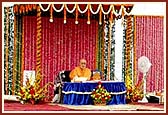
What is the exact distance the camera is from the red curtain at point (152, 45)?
39.9ft

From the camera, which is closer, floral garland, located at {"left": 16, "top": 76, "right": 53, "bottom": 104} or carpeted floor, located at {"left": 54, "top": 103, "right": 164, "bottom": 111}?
carpeted floor, located at {"left": 54, "top": 103, "right": 164, "bottom": 111}

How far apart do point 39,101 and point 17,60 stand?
52.2 inches

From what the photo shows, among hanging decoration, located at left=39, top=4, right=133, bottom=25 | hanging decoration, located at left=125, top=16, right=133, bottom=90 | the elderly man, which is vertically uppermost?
hanging decoration, located at left=39, top=4, right=133, bottom=25

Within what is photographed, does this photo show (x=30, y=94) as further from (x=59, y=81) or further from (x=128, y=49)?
(x=128, y=49)

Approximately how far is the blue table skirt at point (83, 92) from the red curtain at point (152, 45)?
210cm

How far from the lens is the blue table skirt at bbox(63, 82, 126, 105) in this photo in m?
10.0

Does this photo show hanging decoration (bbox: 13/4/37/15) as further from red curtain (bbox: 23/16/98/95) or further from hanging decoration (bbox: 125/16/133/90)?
hanging decoration (bbox: 125/16/133/90)

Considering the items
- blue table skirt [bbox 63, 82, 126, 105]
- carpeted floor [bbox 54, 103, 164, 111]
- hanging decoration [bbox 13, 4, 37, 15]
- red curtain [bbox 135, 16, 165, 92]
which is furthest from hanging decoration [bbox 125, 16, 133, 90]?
hanging decoration [bbox 13, 4, 37, 15]

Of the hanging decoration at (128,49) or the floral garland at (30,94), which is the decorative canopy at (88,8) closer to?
the hanging decoration at (128,49)

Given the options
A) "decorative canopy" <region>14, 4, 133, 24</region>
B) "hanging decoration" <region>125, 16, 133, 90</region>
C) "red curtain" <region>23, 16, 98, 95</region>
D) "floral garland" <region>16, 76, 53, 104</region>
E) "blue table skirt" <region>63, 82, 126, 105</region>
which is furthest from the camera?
"hanging decoration" <region>125, 16, 133, 90</region>

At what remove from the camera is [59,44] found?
11844 mm

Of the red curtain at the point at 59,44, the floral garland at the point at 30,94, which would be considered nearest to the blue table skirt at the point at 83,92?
the floral garland at the point at 30,94

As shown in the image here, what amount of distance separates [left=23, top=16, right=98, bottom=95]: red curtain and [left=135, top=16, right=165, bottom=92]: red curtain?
93 centimetres

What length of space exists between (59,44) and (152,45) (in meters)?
1.95
